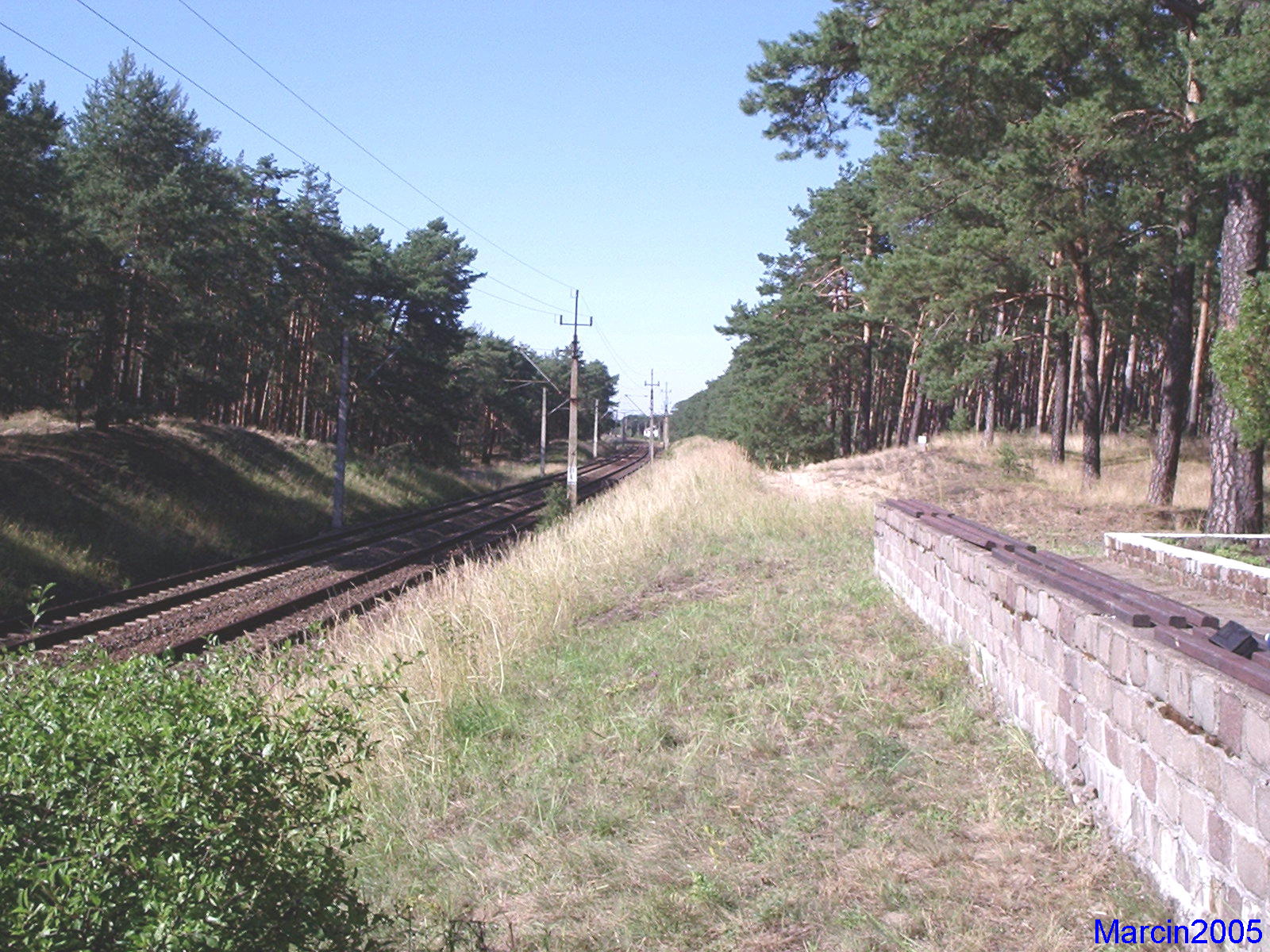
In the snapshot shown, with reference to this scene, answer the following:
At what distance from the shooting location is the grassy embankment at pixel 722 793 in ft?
12.5

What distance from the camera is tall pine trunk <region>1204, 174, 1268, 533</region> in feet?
42.5

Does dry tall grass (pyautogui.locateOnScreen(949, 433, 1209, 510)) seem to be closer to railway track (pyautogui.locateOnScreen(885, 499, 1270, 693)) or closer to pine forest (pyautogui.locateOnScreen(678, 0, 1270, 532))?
pine forest (pyautogui.locateOnScreen(678, 0, 1270, 532))

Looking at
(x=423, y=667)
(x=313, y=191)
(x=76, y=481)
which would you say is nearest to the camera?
(x=423, y=667)

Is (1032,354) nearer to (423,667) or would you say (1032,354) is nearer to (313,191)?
(313,191)

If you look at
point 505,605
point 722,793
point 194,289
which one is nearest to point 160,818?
point 722,793

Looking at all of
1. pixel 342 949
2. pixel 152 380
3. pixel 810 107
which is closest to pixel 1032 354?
pixel 810 107

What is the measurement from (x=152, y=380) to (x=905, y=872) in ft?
104

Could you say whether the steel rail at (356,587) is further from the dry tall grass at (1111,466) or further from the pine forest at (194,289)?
the dry tall grass at (1111,466)

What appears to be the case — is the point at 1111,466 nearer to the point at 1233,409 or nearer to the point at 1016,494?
the point at 1016,494

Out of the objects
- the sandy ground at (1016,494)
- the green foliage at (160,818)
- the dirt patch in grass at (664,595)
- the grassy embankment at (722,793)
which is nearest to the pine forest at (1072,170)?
the sandy ground at (1016,494)

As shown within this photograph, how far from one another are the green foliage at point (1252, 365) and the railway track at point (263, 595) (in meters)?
9.32

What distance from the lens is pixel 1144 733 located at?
377cm

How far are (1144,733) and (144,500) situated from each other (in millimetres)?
21926

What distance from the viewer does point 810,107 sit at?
15977 millimetres
